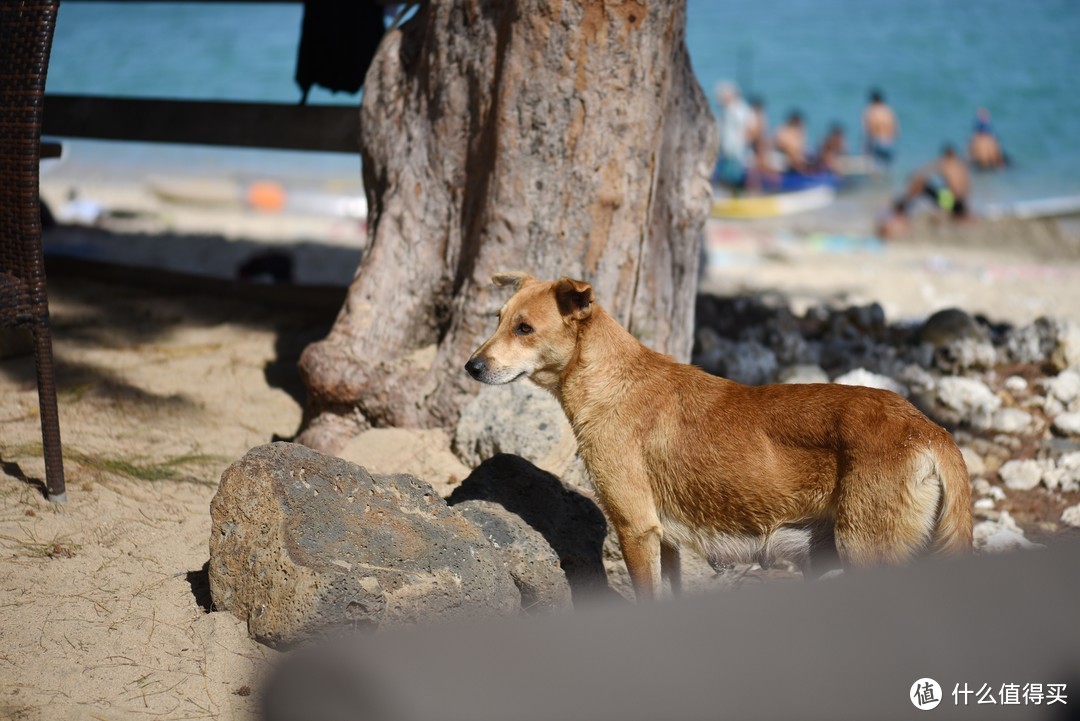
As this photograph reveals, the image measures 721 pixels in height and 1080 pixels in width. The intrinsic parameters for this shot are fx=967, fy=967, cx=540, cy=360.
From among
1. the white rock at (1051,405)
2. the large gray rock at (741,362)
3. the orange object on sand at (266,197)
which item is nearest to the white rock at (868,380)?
the large gray rock at (741,362)

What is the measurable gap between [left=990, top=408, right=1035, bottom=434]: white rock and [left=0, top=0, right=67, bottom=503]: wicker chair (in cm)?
532

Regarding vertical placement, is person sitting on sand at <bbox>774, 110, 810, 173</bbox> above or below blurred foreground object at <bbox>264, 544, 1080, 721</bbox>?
below

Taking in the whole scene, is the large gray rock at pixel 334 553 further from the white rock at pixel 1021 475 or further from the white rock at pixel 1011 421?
the white rock at pixel 1011 421

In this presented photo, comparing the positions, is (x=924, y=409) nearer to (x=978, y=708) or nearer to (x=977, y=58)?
(x=978, y=708)

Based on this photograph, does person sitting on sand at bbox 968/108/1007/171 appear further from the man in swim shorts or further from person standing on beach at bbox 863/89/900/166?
the man in swim shorts

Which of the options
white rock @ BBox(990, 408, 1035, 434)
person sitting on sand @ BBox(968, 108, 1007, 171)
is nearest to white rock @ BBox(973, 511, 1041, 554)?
white rock @ BBox(990, 408, 1035, 434)

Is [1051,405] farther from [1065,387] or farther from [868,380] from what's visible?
[868,380]

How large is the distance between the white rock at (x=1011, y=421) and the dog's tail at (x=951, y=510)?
2994 millimetres

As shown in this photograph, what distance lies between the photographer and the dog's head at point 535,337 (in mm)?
3975

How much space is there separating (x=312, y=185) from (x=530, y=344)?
1826cm

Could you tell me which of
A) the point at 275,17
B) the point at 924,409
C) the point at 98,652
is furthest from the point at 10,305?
the point at 275,17

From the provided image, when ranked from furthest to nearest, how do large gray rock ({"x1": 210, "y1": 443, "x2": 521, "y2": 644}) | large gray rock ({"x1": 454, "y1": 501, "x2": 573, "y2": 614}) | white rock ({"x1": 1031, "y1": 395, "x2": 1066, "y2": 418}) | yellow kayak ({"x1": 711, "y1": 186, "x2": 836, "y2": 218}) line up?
1. yellow kayak ({"x1": 711, "y1": 186, "x2": 836, "y2": 218})
2. white rock ({"x1": 1031, "y1": 395, "x2": 1066, "y2": 418})
3. large gray rock ({"x1": 454, "y1": 501, "x2": 573, "y2": 614})
4. large gray rock ({"x1": 210, "y1": 443, "x2": 521, "y2": 644})

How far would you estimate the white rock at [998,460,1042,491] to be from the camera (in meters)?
5.46

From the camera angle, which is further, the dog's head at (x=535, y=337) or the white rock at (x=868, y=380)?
the white rock at (x=868, y=380)
